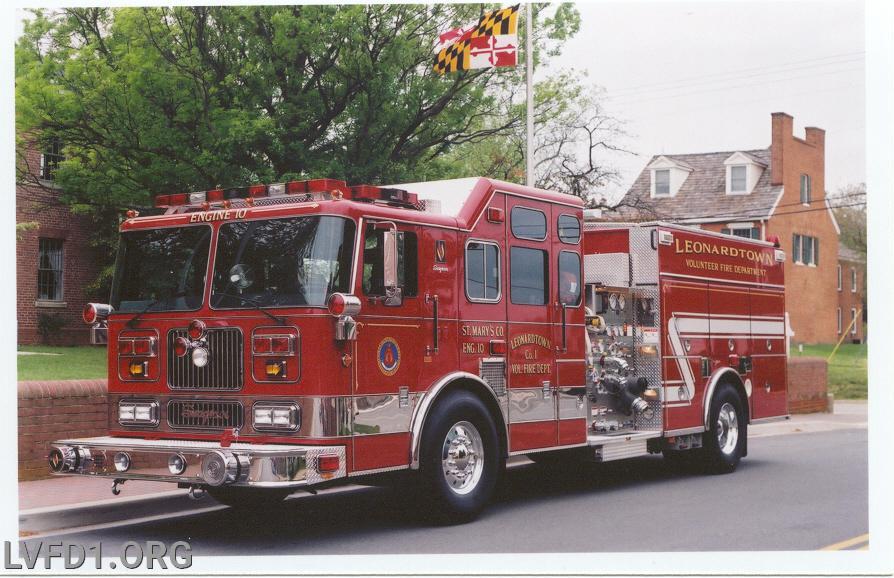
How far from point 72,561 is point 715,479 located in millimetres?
7758

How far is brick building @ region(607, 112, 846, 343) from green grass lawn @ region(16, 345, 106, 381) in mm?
24490

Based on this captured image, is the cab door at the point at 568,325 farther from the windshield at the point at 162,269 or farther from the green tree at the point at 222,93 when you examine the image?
the green tree at the point at 222,93

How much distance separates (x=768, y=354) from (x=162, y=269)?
8695mm

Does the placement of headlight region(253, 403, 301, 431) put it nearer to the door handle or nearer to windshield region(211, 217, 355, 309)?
windshield region(211, 217, 355, 309)

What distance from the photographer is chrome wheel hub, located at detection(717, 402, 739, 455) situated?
1339 cm

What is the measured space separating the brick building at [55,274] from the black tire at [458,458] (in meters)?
15.2

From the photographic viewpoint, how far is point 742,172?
42812mm

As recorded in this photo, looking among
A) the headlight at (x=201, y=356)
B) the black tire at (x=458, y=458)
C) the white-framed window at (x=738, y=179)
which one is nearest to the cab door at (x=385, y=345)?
the black tire at (x=458, y=458)

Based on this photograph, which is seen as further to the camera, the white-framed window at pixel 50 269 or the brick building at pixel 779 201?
the brick building at pixel 779 201

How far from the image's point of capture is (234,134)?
16562mm

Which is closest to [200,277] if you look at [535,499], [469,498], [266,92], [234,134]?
[469,498]

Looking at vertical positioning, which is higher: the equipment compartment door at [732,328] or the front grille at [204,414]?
the equipment compartment door at [732,328]

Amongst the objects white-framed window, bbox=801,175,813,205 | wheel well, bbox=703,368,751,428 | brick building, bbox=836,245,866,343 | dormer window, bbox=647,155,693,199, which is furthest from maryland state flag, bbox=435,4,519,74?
brick building, bbox=836,245,866,343

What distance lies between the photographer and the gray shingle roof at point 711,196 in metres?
41.7
